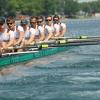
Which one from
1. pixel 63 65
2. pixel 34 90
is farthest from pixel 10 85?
pixel 63 65

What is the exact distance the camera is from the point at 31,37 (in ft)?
61.9

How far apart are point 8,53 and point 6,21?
133 centimetres

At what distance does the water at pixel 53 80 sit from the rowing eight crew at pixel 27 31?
87 cm

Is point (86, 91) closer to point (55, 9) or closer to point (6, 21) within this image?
point (6, 21)

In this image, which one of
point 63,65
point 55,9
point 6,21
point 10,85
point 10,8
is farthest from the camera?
point 55,9

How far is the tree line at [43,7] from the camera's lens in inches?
4283

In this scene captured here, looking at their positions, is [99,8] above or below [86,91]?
below

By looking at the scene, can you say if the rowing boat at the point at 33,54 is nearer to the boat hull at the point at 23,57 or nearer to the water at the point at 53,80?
the boat hull at the point at 23,57

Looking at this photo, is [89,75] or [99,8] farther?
[99,8]

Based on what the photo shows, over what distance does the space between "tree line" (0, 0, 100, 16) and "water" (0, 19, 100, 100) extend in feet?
272

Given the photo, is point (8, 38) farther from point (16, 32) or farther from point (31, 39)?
point (31, 39)

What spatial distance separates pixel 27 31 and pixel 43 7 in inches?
4308

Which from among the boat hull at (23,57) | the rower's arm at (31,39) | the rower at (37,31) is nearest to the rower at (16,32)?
the boat hull at (23,57)

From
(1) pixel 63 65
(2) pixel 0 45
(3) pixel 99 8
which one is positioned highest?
(2) pixel 0 45
